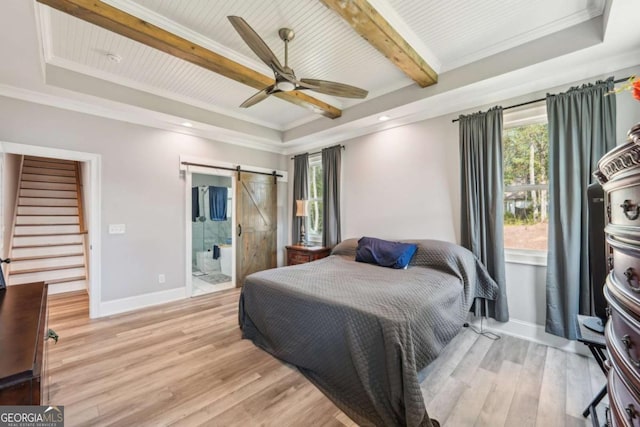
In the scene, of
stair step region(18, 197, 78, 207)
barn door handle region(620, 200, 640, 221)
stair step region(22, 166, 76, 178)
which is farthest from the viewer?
stair step region(22, 166, 76, 178)

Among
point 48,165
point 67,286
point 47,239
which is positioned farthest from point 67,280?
point 48,165

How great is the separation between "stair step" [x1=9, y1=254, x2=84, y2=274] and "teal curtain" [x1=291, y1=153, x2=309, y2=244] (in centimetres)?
370

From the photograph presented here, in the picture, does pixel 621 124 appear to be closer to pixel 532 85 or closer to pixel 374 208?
pixel 532 85

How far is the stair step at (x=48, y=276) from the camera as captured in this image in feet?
13.3

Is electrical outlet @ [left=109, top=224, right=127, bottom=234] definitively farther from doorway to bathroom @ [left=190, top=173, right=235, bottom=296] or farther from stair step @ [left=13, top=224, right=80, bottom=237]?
stair step @ [left=13, top=224, right=80, bottom=237]

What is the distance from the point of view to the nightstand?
432 centimetres

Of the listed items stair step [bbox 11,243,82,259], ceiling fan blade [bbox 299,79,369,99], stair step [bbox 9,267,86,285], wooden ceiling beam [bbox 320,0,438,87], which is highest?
wooden ceiling beam [bbox 320,0,438,87]

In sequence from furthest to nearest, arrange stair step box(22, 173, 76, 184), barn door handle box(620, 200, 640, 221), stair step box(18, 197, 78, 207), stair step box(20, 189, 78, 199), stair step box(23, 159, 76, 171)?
stair step box(23, 159, 76, 171) → stair step box(22, 173, 76, 184) → stair step box(20, 189, 78, 199) → stair step box(18, 197, 78, 207) → barn door handle box(620, 200, 640, 221)

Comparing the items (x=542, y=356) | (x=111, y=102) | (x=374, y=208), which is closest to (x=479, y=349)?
(x=542, y=356)

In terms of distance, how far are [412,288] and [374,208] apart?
76.9 inches

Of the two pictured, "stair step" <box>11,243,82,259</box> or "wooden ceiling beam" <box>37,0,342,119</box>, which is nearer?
"wooden ceiling beam" <box>37,0,342,119</box>

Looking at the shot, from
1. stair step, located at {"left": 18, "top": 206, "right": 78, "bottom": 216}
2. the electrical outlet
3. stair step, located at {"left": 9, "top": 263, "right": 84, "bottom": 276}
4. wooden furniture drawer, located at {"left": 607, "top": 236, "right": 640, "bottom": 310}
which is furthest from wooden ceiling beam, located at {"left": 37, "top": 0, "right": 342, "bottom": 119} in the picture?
stair step, located at {"left": 18, "top": 206, "right": 78, "bottom": 216}

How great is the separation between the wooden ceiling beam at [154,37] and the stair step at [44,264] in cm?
397

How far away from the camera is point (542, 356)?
244 centimetres
